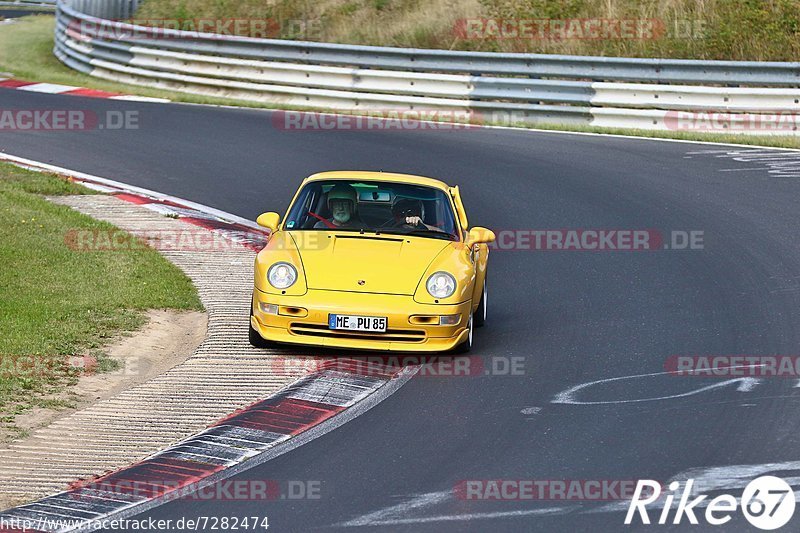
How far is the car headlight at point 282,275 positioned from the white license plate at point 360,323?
1.74ft

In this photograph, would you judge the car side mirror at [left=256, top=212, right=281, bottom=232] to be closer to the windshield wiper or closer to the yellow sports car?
the yellow sports car

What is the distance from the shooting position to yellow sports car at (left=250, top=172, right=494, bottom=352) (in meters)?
9.59

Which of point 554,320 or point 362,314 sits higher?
point 362,314

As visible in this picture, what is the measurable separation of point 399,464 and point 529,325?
3612mm

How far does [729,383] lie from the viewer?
902 centimetres

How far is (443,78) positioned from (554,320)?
12.0 meters

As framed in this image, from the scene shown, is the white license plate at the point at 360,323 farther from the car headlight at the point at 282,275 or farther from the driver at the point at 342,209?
the driver at the point at 342,209

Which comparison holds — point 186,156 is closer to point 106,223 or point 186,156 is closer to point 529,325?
point 106,223

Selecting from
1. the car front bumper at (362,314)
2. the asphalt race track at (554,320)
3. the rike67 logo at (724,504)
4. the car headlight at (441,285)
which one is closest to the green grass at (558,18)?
the asphalt race track at (554,320)

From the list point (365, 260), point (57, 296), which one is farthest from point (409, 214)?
point (57, 296)

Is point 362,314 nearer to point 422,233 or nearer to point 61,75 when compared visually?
point 422,233

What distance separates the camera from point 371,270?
9898mm

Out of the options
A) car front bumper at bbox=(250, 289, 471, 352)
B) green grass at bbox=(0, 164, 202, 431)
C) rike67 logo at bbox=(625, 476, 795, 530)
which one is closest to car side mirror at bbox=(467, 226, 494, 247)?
car front bumper at bbox=(250, 289, 471, 352)

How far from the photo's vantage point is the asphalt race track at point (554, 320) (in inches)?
280
